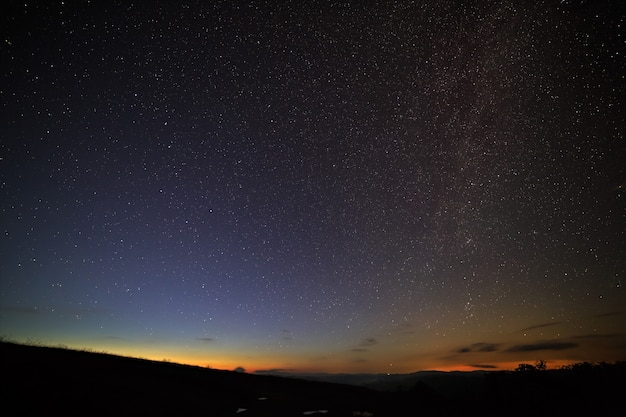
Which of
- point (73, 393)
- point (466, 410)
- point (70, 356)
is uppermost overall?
point (70, 356)

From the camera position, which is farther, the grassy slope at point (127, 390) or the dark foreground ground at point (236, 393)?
the dark foreground ground at point (236, 393)

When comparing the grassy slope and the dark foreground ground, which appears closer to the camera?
the grassy slope

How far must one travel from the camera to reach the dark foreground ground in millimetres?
12156

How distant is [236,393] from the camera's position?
60.8 ft

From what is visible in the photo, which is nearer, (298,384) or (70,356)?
(70,356)

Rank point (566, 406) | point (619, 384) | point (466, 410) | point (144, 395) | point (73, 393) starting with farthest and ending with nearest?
1. point (619, 384)
2. point (566, 406)
3. point (466, 410)
4. point (144, 395)
5. point (73, 393)

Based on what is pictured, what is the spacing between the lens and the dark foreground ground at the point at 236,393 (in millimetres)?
12156

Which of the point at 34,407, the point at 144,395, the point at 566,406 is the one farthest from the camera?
the point at 566,406

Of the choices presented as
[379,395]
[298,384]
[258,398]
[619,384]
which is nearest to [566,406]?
[619,384]

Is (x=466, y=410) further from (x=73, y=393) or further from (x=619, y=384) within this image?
(x=73, y=393)

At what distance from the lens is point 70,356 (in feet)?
57.1

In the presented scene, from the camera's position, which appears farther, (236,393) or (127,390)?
(236,393)

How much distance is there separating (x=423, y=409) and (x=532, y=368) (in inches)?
459

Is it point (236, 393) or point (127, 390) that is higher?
point (127, 390)
